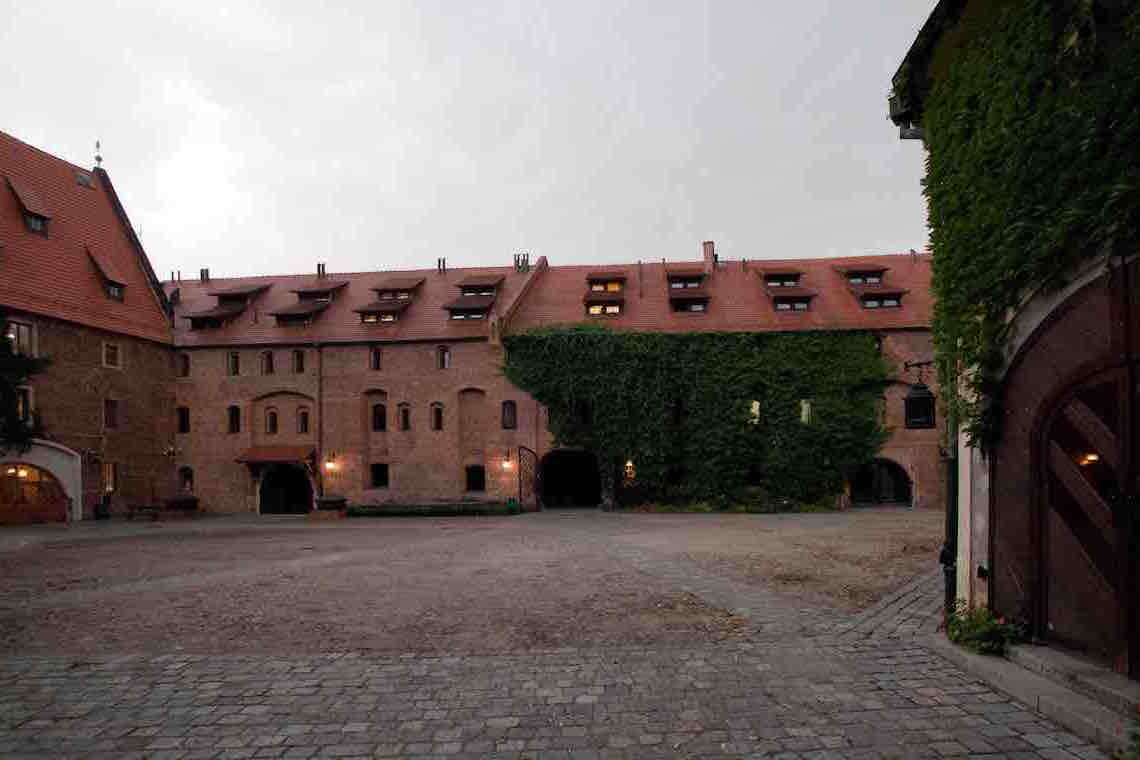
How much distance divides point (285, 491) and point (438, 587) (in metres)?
24.5

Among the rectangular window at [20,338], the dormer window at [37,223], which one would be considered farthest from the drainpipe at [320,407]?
the dormer window at [37,223]

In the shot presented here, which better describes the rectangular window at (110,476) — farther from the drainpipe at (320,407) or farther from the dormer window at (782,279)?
the dormer window at (782,279)

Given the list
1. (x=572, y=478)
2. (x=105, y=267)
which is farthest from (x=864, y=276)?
(x=105, y=267)

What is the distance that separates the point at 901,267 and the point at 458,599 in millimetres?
30350

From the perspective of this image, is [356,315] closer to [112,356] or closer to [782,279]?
[112,356]

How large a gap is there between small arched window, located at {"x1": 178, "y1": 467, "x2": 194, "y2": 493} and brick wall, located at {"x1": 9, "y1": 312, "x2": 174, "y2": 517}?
0.41 meters

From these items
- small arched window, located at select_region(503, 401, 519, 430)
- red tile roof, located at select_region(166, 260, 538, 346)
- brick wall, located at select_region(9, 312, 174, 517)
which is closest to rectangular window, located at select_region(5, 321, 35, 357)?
brick wall, located at select_region(9, 312, 174, 517)

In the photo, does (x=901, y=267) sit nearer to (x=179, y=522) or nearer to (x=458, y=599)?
(x=458, y=599)

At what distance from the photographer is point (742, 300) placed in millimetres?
27984

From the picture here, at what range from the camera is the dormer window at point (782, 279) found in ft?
94.3

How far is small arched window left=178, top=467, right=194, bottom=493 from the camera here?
29.0m

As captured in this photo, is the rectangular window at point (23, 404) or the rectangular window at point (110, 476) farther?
the rectangular window at point (110, 476)

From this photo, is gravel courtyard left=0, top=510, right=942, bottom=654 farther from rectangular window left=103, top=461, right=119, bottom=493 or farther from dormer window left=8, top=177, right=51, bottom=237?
dormer window left=8, top=177, right=51, bottom=237

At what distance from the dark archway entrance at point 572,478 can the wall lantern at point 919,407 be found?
23.2 meters
